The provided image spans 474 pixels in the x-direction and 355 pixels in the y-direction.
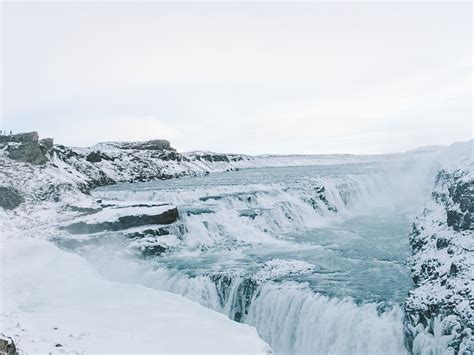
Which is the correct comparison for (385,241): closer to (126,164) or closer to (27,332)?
(27,332)

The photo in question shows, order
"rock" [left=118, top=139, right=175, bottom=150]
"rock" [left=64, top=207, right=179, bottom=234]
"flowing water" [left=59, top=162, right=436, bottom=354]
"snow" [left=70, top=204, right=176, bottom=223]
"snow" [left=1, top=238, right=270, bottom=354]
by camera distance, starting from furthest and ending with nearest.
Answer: "rock" [left=118, top=139, right=175, bottom=150], "snow" [left=70, top=204, right=176, bottom=223], "rock" [left=64, top=207, right=179, bottom=234], "flowing water" [left=59, top=162, right=436, bottom=354], "snow" [left=1, top=238, right=270, bottom=354]

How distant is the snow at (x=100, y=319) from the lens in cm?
812

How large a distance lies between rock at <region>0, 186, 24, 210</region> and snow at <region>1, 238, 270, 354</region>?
10.00 meters

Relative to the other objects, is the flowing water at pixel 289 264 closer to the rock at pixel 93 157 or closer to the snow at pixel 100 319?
the snow at pixel 100 319

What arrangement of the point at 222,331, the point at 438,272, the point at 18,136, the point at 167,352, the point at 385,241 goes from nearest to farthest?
the point at 167,352
the point at 222,331
the point at 438,272
the point at 385,241
the point at 18,136

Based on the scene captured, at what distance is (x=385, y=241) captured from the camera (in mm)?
21797

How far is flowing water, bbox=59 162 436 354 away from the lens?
1202 centimetres

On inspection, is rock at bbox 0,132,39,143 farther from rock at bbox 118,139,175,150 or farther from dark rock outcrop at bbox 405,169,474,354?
rock at bbox 118,139,175,150

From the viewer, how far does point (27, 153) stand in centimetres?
2803

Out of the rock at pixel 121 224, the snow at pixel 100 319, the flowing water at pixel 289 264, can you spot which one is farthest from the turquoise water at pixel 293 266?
the snow at pixel 100 319

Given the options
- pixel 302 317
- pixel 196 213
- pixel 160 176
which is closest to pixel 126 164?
pixel 160 176

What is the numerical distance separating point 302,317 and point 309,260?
548 cm

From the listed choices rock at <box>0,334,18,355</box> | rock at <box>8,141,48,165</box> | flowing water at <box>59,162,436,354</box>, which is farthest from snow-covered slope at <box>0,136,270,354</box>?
rock at <box>8,141,48,165</box>

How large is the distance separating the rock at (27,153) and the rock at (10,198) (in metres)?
4.40
